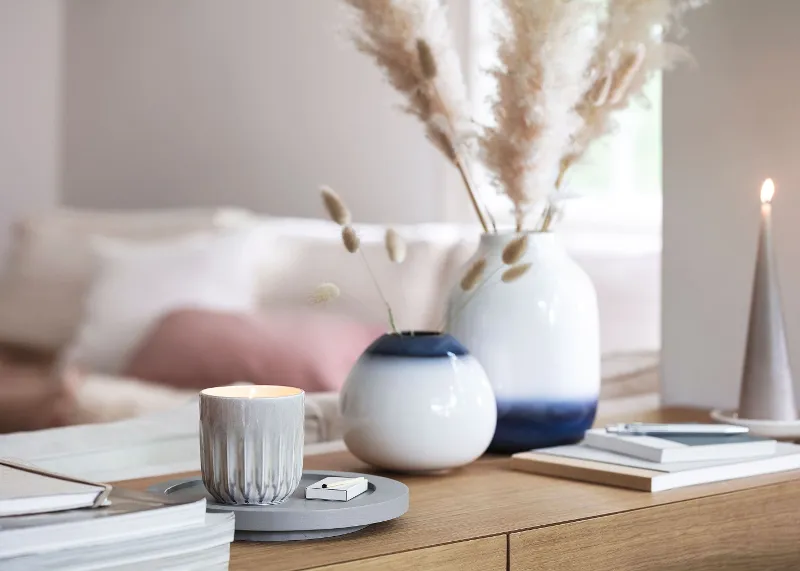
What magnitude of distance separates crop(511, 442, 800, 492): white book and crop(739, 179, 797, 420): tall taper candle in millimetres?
155

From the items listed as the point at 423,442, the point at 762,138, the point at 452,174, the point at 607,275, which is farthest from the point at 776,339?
the point at 452,174

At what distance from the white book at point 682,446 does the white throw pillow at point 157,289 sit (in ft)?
6.81

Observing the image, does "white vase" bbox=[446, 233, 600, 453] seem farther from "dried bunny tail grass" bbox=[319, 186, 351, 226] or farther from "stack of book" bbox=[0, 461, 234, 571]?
"stack of book" bbox=[0, 461, 234, 571]

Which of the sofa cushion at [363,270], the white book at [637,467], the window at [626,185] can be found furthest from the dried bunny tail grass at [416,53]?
the window at [626,185]

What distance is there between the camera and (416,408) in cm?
114

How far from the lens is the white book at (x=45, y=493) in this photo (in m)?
0.70

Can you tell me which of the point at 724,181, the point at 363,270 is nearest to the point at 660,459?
the point at 724,181

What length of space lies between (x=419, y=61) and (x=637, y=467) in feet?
1.73

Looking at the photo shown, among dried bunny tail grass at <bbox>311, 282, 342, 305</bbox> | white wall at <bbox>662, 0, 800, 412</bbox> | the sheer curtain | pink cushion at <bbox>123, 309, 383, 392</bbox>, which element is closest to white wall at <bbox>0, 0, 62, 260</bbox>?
pink cushion at <bbox>123, 309, 383, 392</bbox>

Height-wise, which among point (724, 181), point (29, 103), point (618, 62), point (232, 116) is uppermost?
point (29, 103)

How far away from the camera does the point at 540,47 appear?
1.30 metres

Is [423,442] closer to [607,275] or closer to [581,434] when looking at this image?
[581,434]

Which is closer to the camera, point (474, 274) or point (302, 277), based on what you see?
point (474, 274)

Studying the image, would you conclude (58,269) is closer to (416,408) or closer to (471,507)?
(416,408)
